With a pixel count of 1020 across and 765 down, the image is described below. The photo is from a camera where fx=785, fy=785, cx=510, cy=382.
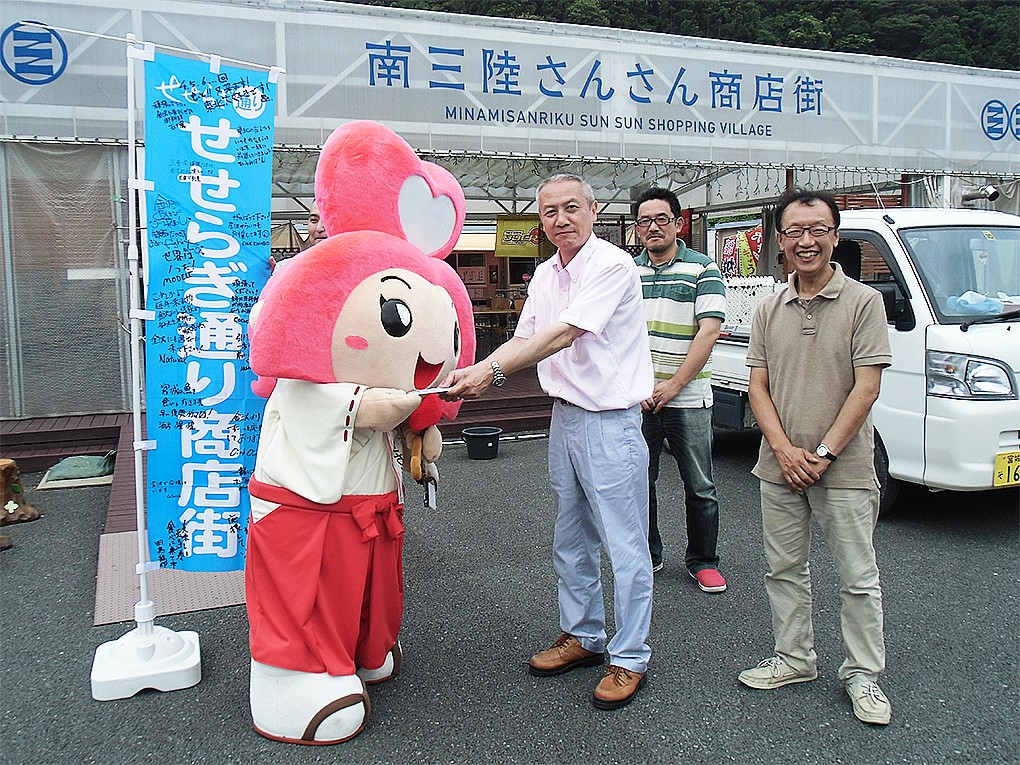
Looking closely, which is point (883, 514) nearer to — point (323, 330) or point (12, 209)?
point (323, 330)

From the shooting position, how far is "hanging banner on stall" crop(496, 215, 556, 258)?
34.7 ft

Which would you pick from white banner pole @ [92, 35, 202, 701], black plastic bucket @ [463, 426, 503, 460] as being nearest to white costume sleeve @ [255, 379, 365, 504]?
white banner pole @ [92, 35, 202, 701]

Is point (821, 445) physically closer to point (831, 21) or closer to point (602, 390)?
point (602, 390)

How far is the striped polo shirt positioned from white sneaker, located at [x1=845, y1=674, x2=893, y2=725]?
5.29 ft

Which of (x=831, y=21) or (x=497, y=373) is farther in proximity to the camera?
(x=831, y=21)

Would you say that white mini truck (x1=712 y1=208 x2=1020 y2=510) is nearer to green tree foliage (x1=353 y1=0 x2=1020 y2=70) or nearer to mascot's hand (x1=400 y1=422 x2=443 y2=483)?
mascot's hand (x1=400 y1=422 x2=443 y2=483)

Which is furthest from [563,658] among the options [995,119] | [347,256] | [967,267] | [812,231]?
[995,119]

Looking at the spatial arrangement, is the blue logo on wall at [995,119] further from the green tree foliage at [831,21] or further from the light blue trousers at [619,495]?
the green tree foliage at [831,21]

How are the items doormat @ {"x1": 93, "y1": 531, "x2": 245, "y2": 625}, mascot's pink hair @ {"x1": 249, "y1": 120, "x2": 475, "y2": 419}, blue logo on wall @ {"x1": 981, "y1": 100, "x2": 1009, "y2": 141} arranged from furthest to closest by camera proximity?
blue logo on wall @ {"x1": 981, "y1": 100, "x2": 1009, "y2": 141}
doormat @ {"x1": 93, "y1": 531, "x2": 245, "y2": 625}
mascot's pink hair @ {"x1": 249, "y1": 120, "x2": 475, "y2": 419}

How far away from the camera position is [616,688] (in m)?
2.87

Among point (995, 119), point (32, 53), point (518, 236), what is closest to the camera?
point (32, 53)

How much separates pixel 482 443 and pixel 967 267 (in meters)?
3.91

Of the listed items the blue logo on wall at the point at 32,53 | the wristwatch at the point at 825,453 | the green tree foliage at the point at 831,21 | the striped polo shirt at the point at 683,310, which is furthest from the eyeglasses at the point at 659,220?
the green tree foliage at the point at 831,21

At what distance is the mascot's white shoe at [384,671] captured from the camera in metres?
3.03
